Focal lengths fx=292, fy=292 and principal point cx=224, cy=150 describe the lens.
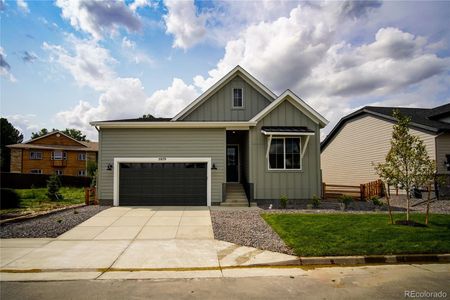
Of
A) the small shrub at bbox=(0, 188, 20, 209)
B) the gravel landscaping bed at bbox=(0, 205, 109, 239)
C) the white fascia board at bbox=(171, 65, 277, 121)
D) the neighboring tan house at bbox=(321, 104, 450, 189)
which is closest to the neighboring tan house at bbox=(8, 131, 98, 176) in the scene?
the small shrub at bbox=(0, 188, 20, 209)

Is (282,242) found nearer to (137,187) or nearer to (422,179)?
(422,179)

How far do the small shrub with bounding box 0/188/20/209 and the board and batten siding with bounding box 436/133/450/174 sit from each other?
22.6 metres

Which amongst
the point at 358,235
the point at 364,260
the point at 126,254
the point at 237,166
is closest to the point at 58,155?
the point at 237,166

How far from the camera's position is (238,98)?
17.4 meters

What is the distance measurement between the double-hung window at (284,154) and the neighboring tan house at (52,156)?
3112 cm

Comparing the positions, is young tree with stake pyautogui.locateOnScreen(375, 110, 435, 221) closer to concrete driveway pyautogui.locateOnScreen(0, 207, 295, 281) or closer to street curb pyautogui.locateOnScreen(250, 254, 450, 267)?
street curb pyautogui.locateOnScreen(250, 254, 450, 267)

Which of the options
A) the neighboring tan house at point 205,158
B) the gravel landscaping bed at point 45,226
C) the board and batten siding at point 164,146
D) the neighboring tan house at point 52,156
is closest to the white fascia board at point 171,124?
the neighboring tan house at point 205,158

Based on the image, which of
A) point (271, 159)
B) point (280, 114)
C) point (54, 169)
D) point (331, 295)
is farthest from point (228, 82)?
point (54, 169)

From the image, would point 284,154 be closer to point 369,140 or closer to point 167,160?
point 167,160

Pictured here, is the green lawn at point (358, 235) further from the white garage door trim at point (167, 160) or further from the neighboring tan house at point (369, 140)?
the neighboring tan house at point (369, 140)

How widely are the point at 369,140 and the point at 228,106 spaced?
1180cm

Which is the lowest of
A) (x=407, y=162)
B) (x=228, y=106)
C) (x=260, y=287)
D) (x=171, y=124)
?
(x=260, y=287)

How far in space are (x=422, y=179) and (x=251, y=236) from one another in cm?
583

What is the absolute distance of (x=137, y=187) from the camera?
14.8m
